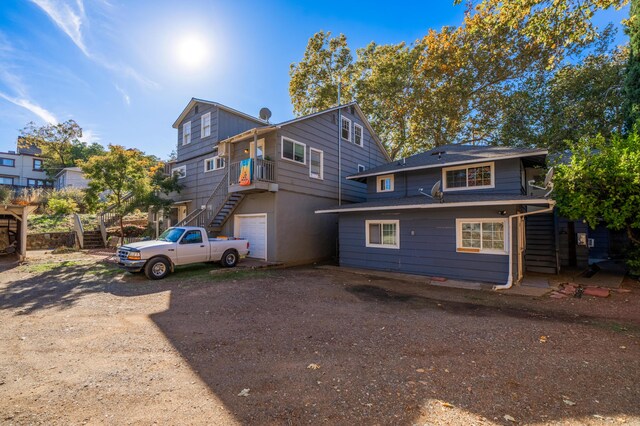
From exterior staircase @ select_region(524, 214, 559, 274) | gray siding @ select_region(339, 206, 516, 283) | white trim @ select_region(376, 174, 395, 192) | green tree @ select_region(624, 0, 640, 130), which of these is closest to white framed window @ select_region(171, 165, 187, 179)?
gray siding @ select_region(339, 206, 516, 283)

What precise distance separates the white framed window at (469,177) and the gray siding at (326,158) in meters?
5.98

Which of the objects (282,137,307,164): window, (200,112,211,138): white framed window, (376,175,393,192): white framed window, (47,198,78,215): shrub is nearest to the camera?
(282,137,307,164): window

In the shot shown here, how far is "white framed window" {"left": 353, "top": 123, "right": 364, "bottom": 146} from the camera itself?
17.4 metres

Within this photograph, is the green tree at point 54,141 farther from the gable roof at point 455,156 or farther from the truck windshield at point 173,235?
the gable roof at point 455,156

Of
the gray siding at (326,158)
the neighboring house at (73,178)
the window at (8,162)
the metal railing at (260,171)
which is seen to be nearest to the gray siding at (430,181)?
the gray siding at (326,158)

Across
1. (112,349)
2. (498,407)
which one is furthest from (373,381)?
(112,349)

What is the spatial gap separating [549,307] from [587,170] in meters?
5.20

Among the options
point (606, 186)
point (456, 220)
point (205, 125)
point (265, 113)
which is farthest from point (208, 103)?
point (606, 186)

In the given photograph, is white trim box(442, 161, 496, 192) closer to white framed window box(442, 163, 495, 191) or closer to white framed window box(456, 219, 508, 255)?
white framed window box(442, 163, 495, 191)

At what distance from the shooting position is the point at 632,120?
11.2 m

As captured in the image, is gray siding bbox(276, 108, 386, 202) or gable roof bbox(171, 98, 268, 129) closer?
gray siding bbox(276, 108, 386, 202)

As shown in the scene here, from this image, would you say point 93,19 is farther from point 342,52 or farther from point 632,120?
point 632,120

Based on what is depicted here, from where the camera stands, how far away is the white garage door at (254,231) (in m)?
13.3

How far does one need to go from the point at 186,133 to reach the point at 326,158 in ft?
30.6
